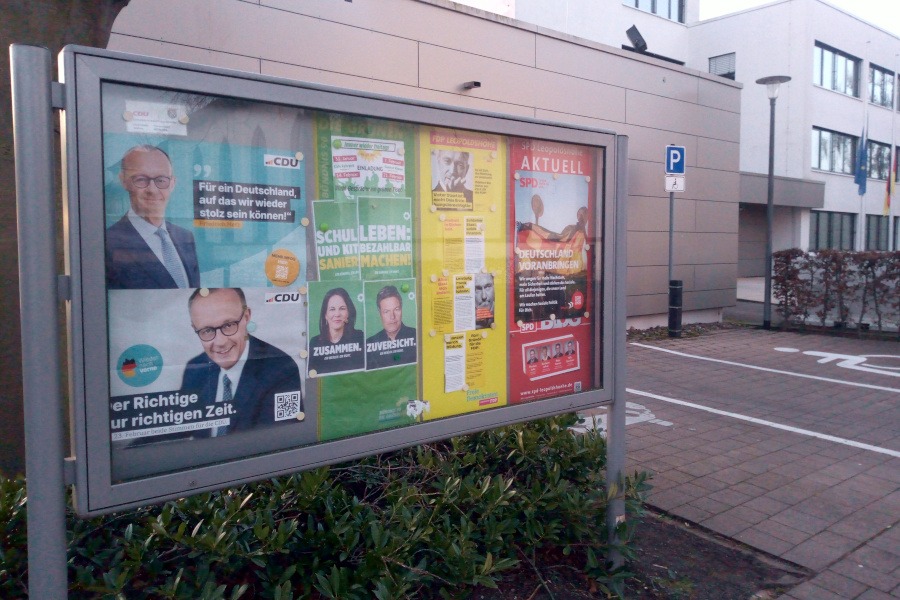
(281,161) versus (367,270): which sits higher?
(281,161)

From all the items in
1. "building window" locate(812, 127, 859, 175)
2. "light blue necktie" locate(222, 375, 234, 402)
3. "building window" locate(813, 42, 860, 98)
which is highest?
"building window" locate(813, 42, 860, 98)

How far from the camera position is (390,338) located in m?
2.83

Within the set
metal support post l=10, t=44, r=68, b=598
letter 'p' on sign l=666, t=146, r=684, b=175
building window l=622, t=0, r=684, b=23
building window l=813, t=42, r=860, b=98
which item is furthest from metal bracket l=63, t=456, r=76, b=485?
building window l=813, t=42, r=860, b=98

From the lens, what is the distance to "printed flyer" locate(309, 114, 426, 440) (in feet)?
8.64

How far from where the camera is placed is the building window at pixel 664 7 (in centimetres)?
2391

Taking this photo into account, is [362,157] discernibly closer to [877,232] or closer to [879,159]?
[877,232]

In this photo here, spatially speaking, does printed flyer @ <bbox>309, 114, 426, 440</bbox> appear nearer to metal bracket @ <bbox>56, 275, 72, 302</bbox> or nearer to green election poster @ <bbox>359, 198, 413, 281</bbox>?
green election poster @ <bbox>359, 198, 413, 281</bbox>

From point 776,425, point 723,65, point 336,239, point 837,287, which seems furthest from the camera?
point 723,65

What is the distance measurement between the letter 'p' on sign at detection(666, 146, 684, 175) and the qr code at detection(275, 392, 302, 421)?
1068 centimetres

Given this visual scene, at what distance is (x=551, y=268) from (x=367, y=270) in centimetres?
103

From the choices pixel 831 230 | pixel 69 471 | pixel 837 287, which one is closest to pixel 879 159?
pixel 831 230

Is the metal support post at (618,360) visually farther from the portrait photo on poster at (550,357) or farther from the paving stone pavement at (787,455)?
the paving stone pavement at (787,455)

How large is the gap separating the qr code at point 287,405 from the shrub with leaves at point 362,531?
485mm

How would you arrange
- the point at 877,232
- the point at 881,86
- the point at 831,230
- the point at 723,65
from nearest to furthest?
the point at 723,65, the point at 831,230, the point at 881,86, the point at 877,232
